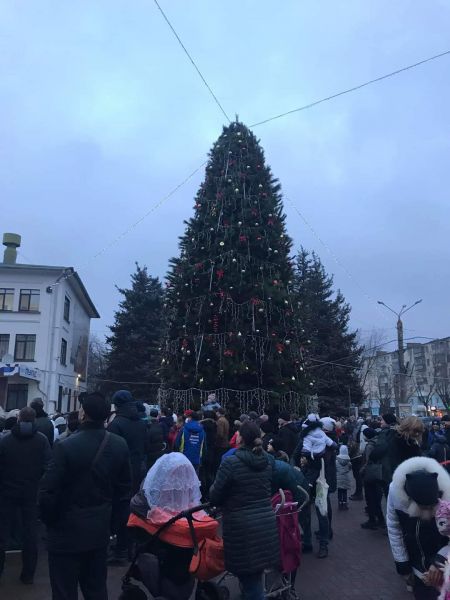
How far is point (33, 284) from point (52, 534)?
1356 inches

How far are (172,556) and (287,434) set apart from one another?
5052mm

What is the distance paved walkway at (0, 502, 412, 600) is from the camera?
18.7 feet

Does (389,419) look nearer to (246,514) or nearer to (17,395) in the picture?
(246,514)

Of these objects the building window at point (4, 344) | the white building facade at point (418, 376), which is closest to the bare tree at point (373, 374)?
Answer: the white building facade at point (418, 376)

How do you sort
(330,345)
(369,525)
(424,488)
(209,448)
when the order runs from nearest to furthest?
(424,488) < (369,525) < (209,448) < (330,345)

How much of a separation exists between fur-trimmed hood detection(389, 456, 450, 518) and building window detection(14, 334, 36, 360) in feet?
113

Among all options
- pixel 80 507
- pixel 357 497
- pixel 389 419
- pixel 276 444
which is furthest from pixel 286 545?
pixel 357 497

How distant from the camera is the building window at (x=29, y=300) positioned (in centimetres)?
3573

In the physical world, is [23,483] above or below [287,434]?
A: below

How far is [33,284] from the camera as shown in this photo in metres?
36.1

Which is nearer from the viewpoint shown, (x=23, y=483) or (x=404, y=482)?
(x=404, y=482)

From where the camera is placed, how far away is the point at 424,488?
3.55 metres

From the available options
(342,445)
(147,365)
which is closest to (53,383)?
(147,365)

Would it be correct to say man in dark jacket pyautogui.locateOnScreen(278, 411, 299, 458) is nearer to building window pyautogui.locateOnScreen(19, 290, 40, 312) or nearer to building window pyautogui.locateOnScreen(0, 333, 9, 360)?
building window pyautogui.locateOnScreen(19, 290, 40, 312)
